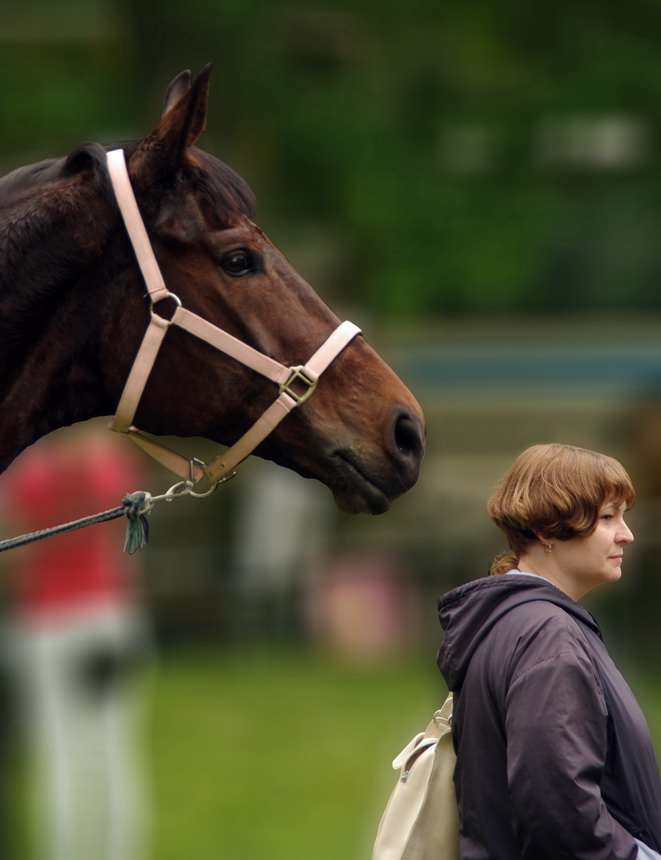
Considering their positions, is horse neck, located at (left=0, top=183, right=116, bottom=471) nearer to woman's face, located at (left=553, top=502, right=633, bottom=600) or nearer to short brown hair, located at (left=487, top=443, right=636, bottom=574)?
short brown hair, located at (left=487, top=443, right=636, bottom=574)

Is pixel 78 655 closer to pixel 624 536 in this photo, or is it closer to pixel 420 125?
pixel 624 536

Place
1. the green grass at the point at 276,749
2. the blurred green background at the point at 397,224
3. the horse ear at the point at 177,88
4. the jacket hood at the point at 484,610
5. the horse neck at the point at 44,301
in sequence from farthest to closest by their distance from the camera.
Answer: the blurred green background at the point at 397,224
the green grass at the point at 276,749
the horse ear at the point at 177,88
the horse neck at the point at 44,301
the jacket hood at the point at 484,610

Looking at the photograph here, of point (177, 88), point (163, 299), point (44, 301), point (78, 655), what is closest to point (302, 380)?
point (163, 299)

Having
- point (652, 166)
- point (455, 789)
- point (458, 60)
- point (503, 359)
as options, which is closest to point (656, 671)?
point (503, 359)

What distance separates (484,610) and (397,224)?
9862 mm

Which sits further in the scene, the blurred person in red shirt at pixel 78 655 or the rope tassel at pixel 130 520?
the blurred person in red shirt at pixel 78 655

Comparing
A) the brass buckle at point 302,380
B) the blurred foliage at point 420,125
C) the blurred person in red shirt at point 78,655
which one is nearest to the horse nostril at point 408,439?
the brass buckle at point 302,380

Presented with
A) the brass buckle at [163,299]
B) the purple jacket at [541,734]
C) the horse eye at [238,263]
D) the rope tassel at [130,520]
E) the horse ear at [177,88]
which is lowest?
the purple jacket at [541,734]

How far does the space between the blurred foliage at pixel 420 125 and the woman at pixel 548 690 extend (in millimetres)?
9533

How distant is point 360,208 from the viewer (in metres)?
12.4

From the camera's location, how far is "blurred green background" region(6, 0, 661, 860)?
12242mm

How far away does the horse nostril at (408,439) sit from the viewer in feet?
9.82

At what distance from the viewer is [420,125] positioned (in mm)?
12680

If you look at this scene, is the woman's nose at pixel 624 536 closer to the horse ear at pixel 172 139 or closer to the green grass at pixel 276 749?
the horse ear at pixel 172 139
